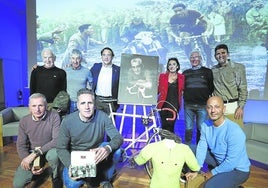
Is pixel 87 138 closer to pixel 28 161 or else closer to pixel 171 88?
pixel 28 161

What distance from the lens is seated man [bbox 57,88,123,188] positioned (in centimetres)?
199

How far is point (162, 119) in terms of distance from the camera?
3408 mm

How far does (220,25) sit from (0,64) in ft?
19.6

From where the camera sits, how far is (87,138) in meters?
2.12

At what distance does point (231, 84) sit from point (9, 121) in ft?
12.1

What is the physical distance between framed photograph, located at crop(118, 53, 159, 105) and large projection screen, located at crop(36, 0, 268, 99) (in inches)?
68.8

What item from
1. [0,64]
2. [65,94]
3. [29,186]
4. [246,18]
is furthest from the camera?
[0,64]

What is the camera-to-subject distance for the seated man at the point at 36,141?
2180mm

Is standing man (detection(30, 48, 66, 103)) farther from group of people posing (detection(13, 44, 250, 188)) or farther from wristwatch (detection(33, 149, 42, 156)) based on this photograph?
wristwatch (detection(33, 149, 42, 156))

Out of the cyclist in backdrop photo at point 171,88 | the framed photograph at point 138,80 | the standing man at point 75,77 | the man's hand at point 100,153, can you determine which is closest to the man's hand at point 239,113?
the cyclist in backdrop photo at point 171,88

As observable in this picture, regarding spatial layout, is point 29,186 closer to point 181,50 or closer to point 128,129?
point 128,129

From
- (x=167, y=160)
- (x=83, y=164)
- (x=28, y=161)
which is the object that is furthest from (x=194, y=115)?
(x=28, y=161)

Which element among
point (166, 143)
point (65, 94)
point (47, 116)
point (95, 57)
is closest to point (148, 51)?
point (95, 57)

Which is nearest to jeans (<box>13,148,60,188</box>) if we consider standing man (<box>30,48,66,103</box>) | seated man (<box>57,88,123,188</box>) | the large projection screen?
seated man (<box>57,88,123,188</box>)
